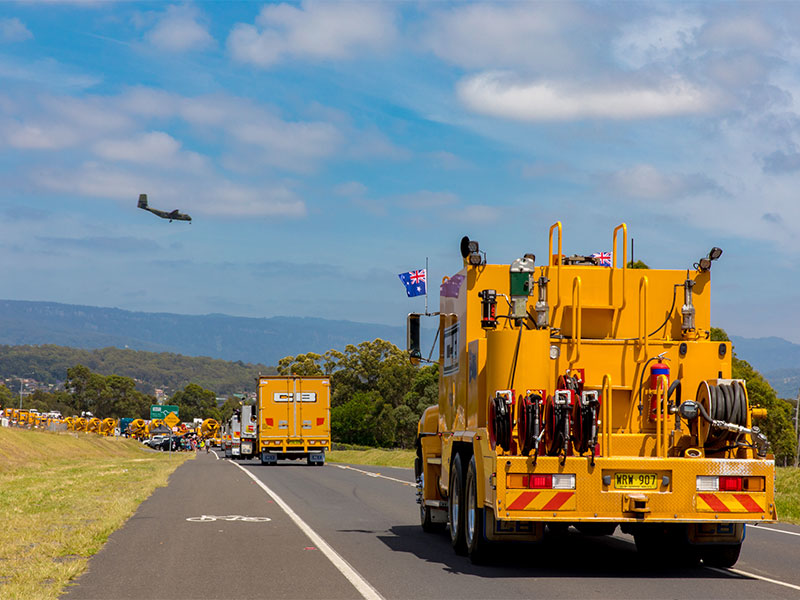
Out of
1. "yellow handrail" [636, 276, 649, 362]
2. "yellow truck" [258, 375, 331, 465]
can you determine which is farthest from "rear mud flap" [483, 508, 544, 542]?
"yellow truck" [258, 375, 331, 465]

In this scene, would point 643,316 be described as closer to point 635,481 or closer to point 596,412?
point 596,412

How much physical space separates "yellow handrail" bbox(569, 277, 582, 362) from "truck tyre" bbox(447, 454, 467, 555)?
1.99m

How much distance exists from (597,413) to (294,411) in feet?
109

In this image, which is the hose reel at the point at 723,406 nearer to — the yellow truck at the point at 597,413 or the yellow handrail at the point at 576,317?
the yellow truck at the point at 597,413

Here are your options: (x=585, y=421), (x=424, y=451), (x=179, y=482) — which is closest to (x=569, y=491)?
(x=585, y=421)

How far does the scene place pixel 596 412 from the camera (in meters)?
11.4

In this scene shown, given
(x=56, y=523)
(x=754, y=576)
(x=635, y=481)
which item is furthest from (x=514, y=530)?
(x=56, y=523)

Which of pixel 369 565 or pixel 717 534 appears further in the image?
pixel 369 565

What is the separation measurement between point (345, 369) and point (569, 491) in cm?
10285

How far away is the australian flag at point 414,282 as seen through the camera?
2511 centimetres

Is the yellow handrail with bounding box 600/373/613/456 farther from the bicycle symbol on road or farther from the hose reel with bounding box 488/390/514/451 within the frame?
the bicycle symbol on road

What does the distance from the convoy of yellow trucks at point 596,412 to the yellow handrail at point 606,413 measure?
2cm

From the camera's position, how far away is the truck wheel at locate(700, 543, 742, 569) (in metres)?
12.3

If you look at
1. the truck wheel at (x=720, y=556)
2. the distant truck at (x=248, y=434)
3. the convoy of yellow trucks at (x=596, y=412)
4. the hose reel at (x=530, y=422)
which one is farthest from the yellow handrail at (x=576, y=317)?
the distant truck at (x=248, y=434)
